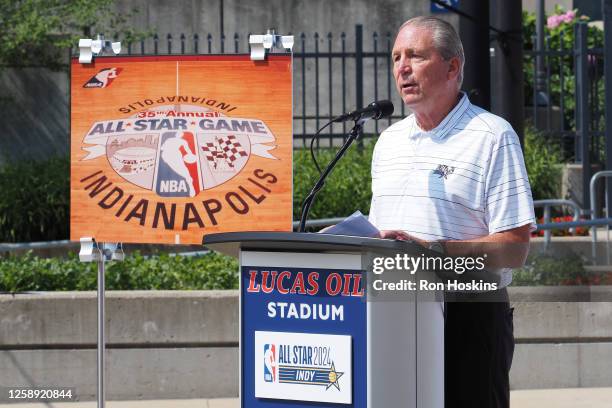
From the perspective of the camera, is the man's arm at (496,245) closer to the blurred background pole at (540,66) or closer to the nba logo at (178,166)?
the nba logo at (178,166)

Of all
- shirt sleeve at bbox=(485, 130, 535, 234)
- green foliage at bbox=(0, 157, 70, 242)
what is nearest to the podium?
shirt sleeve at bbox=(485, 130, 535, 234)

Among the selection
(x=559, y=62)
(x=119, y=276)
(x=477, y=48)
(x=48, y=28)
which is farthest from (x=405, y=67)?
(x=559, y=62)

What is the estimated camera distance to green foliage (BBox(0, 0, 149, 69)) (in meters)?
12.4

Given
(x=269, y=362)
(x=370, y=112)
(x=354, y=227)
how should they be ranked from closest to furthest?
(x=354, y=227) < (x=269, y=362) < (x=370, y=112)

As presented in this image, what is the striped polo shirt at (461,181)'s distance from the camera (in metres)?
3.87

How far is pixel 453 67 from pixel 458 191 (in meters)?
0.42

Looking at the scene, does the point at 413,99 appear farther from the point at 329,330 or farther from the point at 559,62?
the point at 559,62

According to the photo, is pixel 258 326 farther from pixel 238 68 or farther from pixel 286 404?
pixel 238 68

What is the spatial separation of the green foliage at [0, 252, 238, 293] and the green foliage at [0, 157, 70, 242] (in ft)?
10.5

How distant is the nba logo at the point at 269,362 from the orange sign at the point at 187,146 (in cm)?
209

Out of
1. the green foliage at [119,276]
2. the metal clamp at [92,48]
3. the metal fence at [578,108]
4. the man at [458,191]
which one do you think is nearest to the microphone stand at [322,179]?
the man at [458,191]

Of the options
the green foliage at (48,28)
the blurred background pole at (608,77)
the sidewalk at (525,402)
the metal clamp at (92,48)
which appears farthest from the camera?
the blurred background pole at (608,77)

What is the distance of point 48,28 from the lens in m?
12.5

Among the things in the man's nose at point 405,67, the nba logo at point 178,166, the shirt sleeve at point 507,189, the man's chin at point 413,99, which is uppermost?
the man's nose at point 405,67
